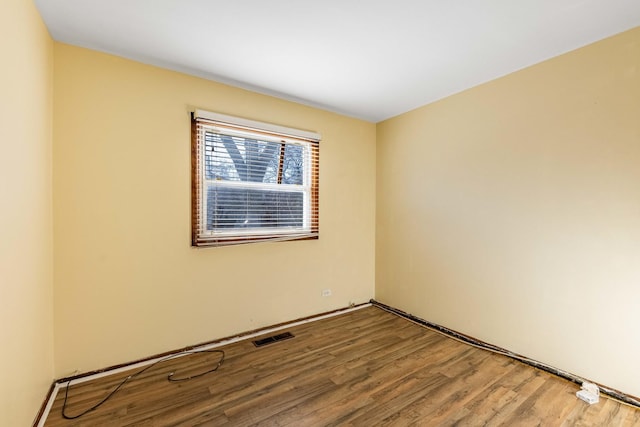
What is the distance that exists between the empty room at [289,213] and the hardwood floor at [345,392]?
0.02 m

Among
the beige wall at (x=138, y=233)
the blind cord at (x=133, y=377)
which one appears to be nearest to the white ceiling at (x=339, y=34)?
the beige wall at (x=138, y=233)

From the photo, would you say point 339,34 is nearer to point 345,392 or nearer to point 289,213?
point 289,213

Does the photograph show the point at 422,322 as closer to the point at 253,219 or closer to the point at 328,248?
the point at 328,248

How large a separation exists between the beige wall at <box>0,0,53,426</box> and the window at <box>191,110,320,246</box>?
0.95m

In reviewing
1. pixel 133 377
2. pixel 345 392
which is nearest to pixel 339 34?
pixel 345 392

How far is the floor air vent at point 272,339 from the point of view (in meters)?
2.56

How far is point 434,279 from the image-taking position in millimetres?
2973

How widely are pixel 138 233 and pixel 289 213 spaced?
1.42 meters

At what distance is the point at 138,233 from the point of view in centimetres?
219

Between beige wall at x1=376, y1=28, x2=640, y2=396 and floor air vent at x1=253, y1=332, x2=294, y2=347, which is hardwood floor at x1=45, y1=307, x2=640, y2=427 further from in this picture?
beige wall at x1=376, y1=28, x2=640, y2=396

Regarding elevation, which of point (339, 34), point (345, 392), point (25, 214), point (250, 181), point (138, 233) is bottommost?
point (345, 392)

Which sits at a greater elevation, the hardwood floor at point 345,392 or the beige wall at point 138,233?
the beige wall at point 138,233

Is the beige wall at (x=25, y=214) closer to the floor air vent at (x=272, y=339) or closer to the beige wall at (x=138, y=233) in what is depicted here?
the beige wall at (x=138, y=233)

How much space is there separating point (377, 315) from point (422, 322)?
0.52m
